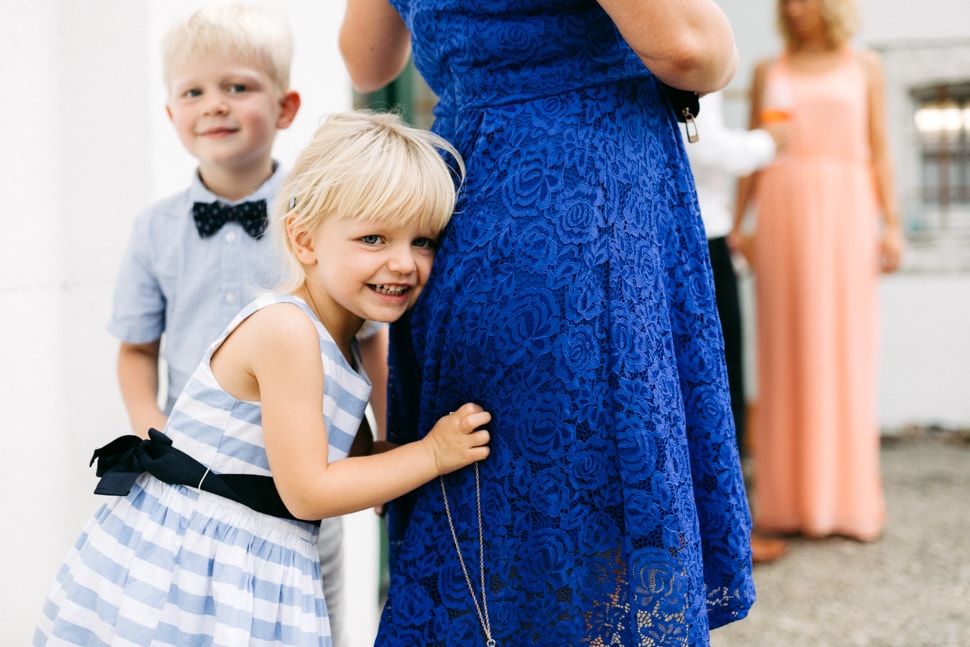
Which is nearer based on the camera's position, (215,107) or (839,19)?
(215,107)

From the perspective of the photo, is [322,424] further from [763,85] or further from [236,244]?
[763,85]

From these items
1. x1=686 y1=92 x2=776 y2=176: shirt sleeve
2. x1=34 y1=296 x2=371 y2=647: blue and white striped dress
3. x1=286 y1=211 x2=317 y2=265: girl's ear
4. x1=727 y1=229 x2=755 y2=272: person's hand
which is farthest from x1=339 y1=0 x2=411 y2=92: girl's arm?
x1=727 y1=229 x2=755 y2=272: person's hand

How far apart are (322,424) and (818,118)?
3441 millimetres

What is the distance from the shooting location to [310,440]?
151 centimetres

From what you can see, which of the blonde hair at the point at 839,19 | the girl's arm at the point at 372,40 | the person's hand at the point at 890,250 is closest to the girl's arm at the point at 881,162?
the person's hand at the point at 890,250

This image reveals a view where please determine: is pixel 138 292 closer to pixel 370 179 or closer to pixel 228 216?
pixel 228 216

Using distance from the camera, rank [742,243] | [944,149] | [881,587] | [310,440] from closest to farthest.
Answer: [310,440]
[881,587]
[742,243]
[944,149]

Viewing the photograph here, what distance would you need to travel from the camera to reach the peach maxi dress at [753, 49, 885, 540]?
4.36 metres

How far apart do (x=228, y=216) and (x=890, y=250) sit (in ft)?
11.1

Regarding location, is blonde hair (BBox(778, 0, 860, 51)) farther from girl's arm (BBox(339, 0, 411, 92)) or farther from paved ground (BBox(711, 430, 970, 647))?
girl's arm (BBox(339, 0, 411, 92))

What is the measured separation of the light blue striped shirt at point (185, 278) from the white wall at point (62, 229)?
11.2 inches

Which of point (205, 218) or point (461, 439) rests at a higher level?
point (205, 218)

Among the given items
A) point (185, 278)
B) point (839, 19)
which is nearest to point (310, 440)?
point (185, 278)

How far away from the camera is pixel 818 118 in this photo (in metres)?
4.34
